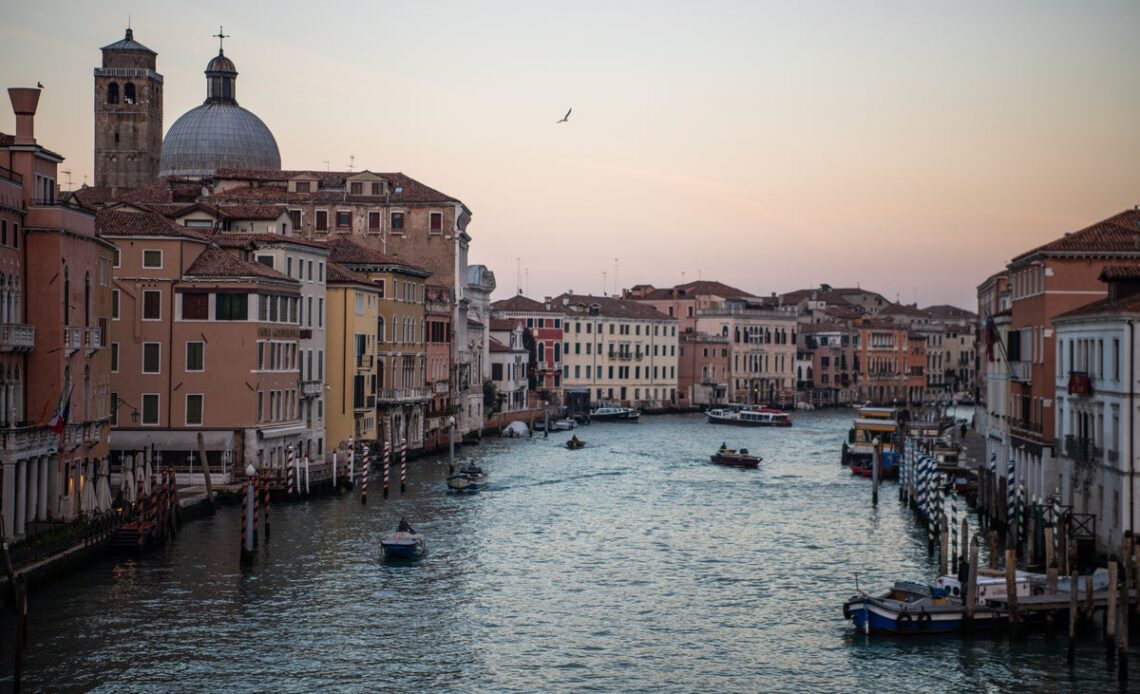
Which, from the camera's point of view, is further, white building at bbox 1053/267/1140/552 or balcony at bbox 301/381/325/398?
balcony at bbox 301/381/325/398

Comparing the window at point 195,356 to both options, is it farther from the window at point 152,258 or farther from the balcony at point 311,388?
the balcony at point 311,388

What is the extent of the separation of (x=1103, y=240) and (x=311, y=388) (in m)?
23.1

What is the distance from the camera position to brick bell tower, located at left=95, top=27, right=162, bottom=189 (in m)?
81.8

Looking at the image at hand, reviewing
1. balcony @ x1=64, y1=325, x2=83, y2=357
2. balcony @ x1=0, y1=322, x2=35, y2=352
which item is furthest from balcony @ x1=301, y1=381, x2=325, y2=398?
balcony @ x1=0, y1=322, x2=35, y2=352

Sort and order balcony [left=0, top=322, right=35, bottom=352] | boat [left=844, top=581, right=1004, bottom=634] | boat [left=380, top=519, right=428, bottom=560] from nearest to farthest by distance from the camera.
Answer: boat [left=844, top=581, right=1004, bottom=634]
balcony [left=0, top=322, right=35, bottom=352]
boat [left=380, top=519, right=428, bottom=560]

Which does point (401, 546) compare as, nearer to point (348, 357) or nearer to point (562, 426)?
point (348, 357)

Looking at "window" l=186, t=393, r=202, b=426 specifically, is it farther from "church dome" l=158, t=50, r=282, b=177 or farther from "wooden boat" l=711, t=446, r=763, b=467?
"church dome" l=158, t=50, r=282, b=177

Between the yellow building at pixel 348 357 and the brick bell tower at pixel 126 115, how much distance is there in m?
33.0

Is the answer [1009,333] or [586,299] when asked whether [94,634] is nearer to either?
[1009,333]

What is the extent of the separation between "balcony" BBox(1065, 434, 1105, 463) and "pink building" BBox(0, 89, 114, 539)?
58.7 ft

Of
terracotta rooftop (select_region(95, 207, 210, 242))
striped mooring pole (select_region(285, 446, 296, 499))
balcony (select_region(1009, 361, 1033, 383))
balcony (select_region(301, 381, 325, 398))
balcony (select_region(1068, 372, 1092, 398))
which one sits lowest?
striped mooring pole (select_region(285, 446, 296, 499))

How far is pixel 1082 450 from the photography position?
94.6 ft

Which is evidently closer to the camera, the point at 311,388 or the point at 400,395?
the point at 311,388

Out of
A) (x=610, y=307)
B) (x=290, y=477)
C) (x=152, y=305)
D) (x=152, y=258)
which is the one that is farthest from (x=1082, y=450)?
(x=610, y=307)
